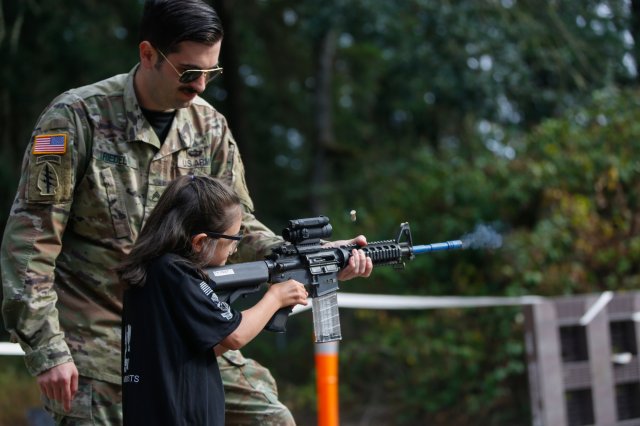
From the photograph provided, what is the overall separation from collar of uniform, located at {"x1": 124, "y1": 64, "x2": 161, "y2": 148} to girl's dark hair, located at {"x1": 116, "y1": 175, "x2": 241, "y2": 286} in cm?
38

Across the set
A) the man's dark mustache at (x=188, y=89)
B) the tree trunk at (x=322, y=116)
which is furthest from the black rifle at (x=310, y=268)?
the tree trunk at (x=322, y=116)

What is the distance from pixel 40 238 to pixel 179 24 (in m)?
0.88

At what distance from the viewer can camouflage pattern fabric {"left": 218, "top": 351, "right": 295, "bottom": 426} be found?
3.30m

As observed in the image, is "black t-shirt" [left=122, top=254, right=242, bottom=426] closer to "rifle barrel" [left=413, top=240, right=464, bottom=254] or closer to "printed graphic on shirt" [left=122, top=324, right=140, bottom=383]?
"printed graphic on shirt" [left=122, top=324, right=140, bottom=383]

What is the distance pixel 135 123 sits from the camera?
3275mm

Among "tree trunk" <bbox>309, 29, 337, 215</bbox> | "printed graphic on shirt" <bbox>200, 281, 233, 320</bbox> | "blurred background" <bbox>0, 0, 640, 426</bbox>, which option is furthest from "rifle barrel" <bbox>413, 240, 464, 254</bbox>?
"tree trunk" <bbox>309, 29, 337, 215</bbox>

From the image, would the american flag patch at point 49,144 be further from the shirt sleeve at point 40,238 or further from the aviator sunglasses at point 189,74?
the aviator sunglasses at point 189,74

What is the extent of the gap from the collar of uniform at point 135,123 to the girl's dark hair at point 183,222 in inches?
14.8

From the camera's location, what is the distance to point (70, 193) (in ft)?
10.2

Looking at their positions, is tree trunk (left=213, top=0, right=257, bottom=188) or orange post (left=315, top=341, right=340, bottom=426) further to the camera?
tree trunk (left=213, top=0, right=257, bottom=188)

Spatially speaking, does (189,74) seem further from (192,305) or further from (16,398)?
(16,398)

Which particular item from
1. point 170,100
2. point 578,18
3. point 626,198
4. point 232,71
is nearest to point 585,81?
point 578,18

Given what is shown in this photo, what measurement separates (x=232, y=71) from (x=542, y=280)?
559 cm

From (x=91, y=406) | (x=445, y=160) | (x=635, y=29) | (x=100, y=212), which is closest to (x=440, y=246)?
(x=100, y=212)
